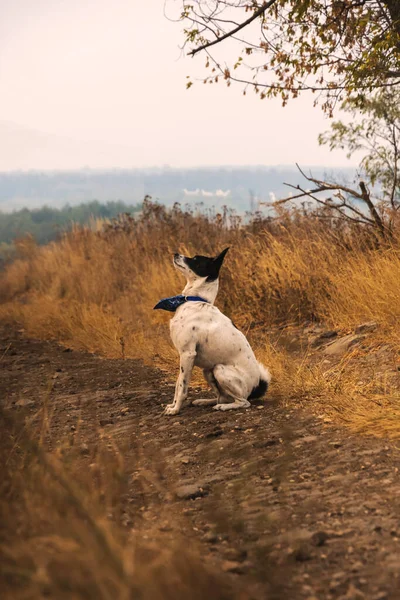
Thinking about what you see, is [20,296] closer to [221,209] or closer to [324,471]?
[221,209]

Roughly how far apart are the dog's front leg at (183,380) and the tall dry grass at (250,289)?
34.6 inches

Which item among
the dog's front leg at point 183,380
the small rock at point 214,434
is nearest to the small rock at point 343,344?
the dog's front leg at point 183,380

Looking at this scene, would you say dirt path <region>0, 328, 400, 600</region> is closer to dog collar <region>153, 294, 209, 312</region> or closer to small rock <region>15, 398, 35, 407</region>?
small rock <region>15, 398, 35, 407</region>

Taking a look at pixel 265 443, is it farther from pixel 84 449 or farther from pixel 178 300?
pixel 178 300

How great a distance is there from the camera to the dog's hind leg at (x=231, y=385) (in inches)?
220

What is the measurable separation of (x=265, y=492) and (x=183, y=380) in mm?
1889

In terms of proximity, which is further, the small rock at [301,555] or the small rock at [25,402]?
the small rock at [25,402]

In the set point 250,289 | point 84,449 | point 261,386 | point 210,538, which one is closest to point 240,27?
point 250,289

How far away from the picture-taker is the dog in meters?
5.54

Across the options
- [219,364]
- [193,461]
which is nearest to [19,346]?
A: [219,364]

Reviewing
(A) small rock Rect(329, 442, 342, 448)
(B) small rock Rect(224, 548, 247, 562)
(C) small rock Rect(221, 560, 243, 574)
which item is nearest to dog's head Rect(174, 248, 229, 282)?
(A) small rock Rect(329, 442, 342, 448)

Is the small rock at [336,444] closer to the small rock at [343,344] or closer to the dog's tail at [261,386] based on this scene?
the dog's tail at [261,386]

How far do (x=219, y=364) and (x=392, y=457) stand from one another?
1804 mm

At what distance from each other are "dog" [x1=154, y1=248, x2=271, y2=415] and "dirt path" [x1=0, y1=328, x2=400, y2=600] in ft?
0.61
